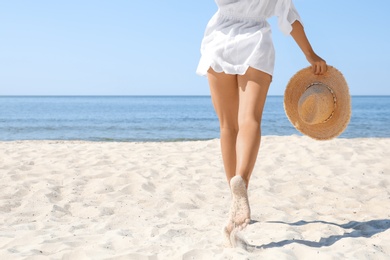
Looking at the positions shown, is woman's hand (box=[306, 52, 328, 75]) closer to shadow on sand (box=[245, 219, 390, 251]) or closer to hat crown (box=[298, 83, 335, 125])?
hat crown (box=[298, 83, 335, 125])

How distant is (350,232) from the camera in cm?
307

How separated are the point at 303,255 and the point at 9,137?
14.7 m

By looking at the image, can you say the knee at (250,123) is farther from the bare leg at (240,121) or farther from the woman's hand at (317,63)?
the woman's hand at (317,63)

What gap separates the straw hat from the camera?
311 centimetres

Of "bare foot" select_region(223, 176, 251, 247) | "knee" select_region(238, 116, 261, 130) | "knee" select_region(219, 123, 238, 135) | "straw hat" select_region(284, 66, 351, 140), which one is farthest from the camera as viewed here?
"straw hat" select_region(284, 66, 351, 140)

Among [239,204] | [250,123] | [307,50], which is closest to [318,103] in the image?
[307,50]

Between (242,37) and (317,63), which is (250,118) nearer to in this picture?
(242,37)

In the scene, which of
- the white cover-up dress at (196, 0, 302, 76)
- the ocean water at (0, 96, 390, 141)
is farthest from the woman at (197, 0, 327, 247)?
the ocean water at (0, 96, 390, 141)

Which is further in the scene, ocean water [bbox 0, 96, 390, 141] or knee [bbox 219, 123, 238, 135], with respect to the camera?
ocean water [bbox 0, 96, 390, 141]

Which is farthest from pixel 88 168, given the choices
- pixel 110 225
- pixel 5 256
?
pixel 5 256

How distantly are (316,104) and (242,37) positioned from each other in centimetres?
89

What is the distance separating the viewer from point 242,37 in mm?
2557

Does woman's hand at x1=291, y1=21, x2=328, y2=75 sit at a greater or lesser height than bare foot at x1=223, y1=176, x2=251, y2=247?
greater

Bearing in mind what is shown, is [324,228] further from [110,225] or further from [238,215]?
[110,225]
